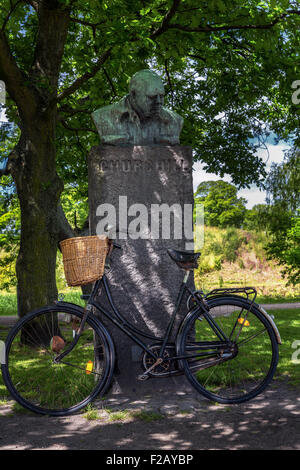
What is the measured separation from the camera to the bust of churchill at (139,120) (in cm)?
530

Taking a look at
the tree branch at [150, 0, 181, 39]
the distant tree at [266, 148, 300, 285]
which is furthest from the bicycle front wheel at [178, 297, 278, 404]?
the distant tree at [266, 148, 300, 285]

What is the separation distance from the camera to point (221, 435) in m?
3.69

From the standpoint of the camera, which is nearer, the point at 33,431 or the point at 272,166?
the point at 33,431

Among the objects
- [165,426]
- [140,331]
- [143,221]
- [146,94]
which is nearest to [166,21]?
[146,94]

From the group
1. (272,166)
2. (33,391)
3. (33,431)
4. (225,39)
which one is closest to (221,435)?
(33,431)

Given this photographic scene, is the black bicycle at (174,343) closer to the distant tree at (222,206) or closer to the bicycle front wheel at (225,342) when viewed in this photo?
the bicycle front wheel at (225,342)

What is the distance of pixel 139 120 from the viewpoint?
541 centimetres

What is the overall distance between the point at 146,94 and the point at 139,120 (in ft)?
0.92

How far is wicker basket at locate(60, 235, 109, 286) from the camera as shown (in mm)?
4258

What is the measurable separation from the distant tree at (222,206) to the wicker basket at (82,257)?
5061 centimetres

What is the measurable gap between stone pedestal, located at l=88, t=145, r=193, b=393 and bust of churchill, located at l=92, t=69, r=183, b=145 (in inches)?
8.3

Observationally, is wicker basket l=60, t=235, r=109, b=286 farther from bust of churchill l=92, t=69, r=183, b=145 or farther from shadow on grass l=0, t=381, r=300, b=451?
bust of churchill l=92, t=69, r=183, b=145
